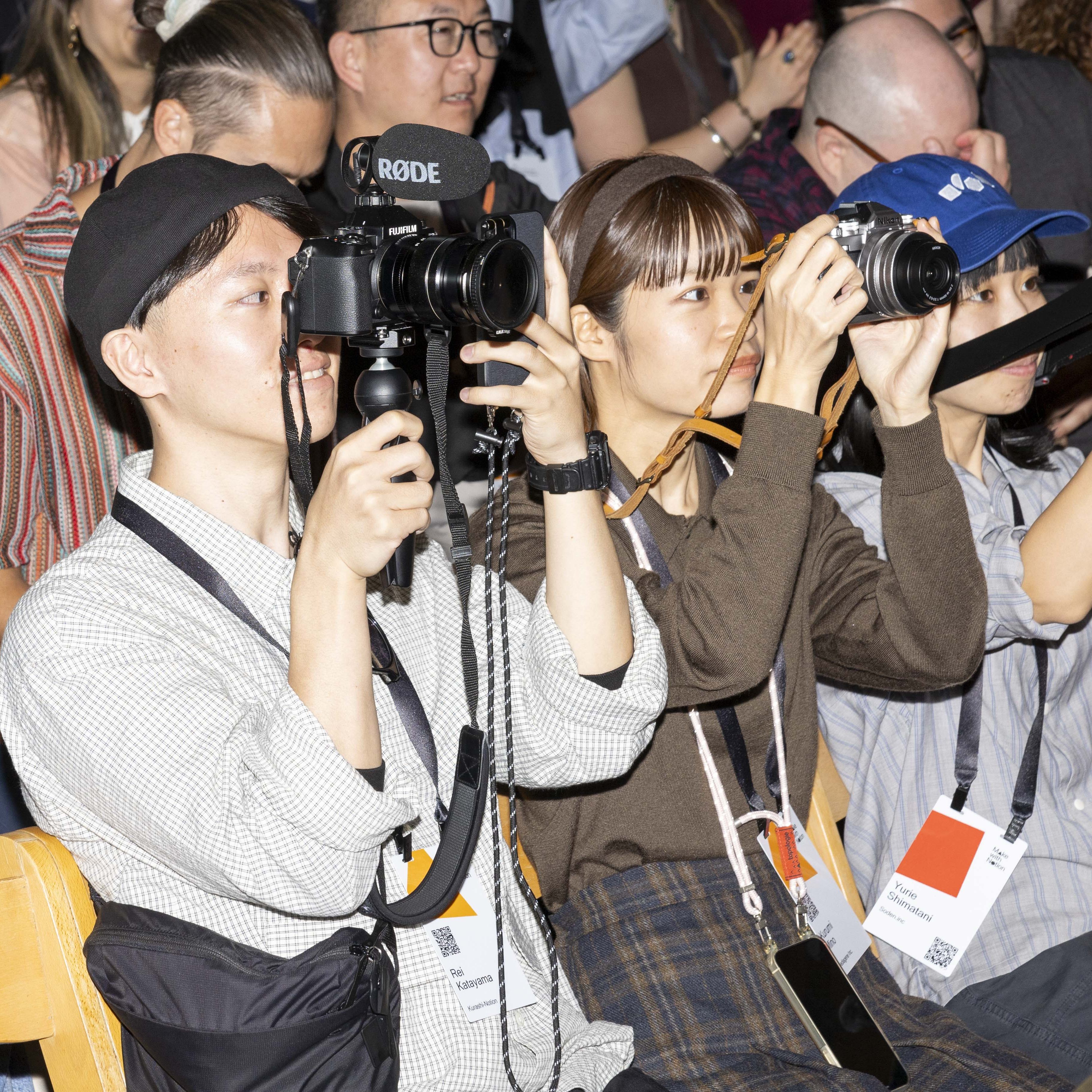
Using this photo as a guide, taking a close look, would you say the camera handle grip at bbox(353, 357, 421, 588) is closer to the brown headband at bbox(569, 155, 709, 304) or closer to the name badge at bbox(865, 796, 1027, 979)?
the brown headband at bbox(569, 155, 709, 304)

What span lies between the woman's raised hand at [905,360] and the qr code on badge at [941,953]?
716 mm

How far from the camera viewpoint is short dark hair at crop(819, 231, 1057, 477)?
207 centimetres

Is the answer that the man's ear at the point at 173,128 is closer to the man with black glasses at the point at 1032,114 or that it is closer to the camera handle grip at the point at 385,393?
the camera handle grip at the point at 385,393

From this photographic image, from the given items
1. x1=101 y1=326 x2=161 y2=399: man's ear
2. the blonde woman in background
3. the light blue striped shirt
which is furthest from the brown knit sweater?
the blonde woman in background

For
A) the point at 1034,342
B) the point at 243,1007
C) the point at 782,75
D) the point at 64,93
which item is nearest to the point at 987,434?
the point at 1034,342

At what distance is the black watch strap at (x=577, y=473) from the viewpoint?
1.45m

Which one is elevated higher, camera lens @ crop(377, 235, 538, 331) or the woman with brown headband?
camera lens @ crop(377, 235, 538, 331)

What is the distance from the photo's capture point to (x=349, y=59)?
8.79ft

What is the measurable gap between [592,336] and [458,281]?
688 mm

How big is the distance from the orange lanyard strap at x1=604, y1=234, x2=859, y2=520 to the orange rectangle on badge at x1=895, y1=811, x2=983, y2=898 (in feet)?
1.92

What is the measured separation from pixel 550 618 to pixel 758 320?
2.05 feet

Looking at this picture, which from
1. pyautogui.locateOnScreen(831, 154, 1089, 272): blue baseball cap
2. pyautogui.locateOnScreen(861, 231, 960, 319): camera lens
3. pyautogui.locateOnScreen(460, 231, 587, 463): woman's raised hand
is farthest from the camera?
pyautogui.locateOnScreen(831, 154, 1089, 272): blue baseball cap

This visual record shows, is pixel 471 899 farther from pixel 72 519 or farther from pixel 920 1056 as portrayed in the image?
pixel 72 519

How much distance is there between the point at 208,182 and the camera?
1.43 meters
